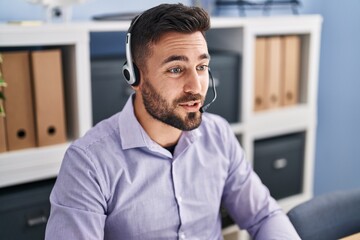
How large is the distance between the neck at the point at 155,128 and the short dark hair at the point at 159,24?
0.16 meters

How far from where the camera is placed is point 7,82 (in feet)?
4.89

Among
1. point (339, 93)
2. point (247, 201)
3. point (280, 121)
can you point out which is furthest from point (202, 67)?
point (339, 93)

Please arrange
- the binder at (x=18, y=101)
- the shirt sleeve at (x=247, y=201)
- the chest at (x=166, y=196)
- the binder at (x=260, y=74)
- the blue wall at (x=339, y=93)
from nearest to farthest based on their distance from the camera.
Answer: the chest at (x=166, y=196) → the shirt sleeve at (x=247, y=201) → the binder at (x=18, y=101) → the binder at (x=260, y=74) → the blue wall at (x=339, y=93)

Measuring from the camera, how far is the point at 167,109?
1.18 meters

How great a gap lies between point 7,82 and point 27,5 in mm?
454

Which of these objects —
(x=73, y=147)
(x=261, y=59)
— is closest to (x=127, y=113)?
(x=73, y=147)

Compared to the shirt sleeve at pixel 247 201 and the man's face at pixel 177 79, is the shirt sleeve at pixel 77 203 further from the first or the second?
the shirt sleeve at pixel 247 201

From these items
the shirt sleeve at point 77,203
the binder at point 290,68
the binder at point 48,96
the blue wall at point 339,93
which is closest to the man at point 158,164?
the shirt sleeve at point 77,203

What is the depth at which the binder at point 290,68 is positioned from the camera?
7.01 feet

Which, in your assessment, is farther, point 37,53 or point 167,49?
point 37,53

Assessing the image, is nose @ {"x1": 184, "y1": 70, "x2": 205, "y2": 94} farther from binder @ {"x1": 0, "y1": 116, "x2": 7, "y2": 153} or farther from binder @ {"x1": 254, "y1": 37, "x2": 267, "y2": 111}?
binder @ {"x1": 254, "y1": 37, "x2": 267, "y2": 111}

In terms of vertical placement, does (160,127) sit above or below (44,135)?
above

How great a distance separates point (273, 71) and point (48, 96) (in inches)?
40.8

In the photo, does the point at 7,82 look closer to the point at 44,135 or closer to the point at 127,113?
the point at 44,135
